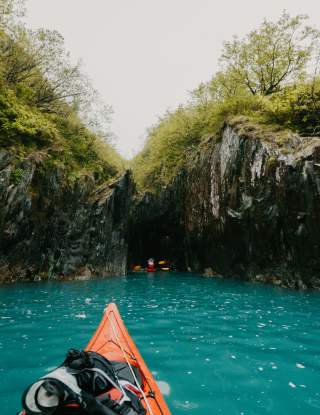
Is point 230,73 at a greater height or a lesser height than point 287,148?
greater

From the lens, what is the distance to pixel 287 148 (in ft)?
51.2

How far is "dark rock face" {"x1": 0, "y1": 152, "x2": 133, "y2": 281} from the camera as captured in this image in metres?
15.2

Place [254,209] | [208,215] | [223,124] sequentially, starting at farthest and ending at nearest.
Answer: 1. [208,215]
2. [223,124]
3. [254,209]

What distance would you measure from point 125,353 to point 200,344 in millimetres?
2235

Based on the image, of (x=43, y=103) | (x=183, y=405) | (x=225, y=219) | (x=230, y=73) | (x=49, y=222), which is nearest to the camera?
(x=183, y=405)

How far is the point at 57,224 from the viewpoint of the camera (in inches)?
724

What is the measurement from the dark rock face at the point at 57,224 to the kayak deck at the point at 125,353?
11.2 m

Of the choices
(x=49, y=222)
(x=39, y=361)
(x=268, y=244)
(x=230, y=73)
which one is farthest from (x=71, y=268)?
(x=230, y=73)

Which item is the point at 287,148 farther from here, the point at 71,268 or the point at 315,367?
the point at 71,268

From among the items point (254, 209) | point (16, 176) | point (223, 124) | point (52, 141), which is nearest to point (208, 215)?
point (254, 209)

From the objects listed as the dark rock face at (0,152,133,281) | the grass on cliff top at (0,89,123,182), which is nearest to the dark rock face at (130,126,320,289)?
the dark rock face at (0,152,133,281)

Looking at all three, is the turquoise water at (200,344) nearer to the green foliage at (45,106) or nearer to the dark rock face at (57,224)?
the dark rock face at (57,224)

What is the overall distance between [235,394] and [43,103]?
23.4m

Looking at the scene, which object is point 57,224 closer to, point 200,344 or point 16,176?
point 16,176
